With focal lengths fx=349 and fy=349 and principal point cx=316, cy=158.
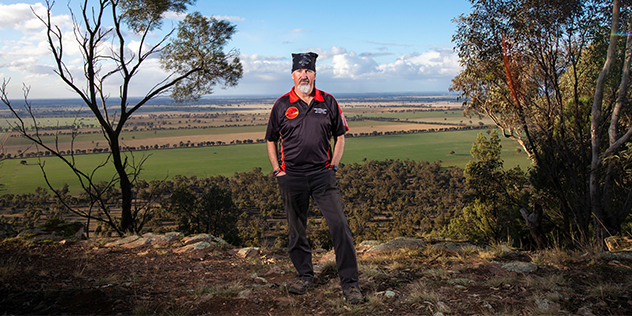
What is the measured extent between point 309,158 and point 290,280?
64.0 inches

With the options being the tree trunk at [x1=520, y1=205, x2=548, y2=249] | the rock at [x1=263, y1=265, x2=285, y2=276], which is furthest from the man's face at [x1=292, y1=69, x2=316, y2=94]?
the tree trunk at [x1=520, y1=205, x2=548, y2=249]

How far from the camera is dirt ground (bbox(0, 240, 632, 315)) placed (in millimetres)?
3129

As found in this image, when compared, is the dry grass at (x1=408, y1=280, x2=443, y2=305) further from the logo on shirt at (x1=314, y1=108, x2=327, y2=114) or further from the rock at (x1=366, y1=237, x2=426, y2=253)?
the rock at (x1=366, y1=237, x2=426, y2=253)

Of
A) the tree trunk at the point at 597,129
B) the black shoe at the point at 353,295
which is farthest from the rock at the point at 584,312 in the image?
the tree trunk at the point at 597,129

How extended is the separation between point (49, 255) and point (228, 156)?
6915cm

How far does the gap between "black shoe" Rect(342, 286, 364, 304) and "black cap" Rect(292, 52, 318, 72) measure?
7.21ft

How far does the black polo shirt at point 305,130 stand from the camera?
3.41 metres

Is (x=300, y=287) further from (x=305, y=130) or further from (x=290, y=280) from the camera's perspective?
(x=305, y=130)

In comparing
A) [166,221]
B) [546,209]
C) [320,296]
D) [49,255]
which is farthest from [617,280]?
[166,221]

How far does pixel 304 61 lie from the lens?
3.53 metres

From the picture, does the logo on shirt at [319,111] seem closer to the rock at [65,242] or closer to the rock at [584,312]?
the rock at [584,312]

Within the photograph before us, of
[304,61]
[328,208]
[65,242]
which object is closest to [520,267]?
[328,208]

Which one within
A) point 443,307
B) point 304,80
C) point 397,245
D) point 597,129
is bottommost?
point 397,245

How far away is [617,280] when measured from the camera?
11.7ft
